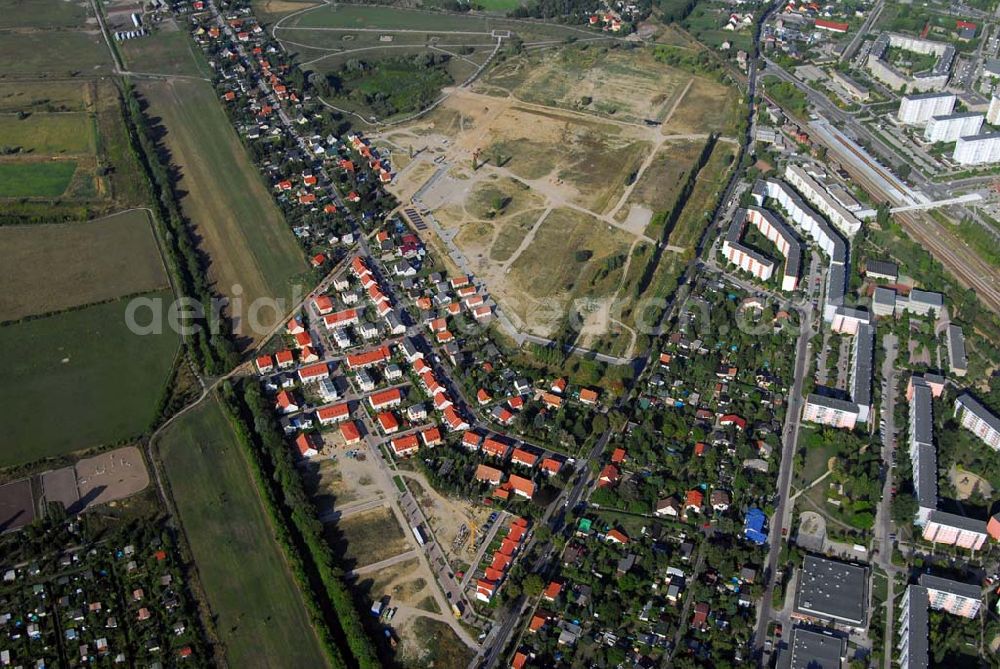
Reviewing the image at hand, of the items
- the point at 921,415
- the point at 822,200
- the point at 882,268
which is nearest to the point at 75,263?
the point at 822,200

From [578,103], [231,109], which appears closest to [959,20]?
[578,103]

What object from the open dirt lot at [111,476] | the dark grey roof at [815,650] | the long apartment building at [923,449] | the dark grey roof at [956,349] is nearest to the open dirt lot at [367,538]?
the open dirt lot at [111,476]

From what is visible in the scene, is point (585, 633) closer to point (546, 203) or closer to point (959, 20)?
point (546, 203)

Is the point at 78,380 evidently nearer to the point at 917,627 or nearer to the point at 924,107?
the point at 917,627

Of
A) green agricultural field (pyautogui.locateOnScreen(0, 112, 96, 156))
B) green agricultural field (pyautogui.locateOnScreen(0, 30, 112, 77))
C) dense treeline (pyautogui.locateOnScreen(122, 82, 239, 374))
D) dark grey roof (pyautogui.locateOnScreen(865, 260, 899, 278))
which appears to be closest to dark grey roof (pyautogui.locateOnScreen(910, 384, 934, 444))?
dark grey roof (pyautogui.locateOnScreen(865, 260, 899, 278))

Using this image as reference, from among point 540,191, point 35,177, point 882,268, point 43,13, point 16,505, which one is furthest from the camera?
point 43,13
